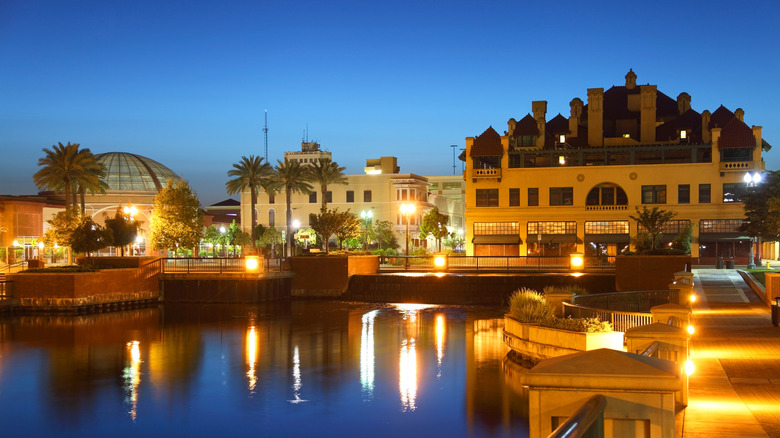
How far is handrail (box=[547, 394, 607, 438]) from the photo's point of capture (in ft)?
15.7

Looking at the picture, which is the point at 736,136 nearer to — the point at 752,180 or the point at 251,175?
the point at 752,180

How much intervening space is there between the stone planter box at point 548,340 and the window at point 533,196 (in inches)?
1969

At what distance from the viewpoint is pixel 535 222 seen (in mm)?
76375

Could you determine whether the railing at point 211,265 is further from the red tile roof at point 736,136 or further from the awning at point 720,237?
the red tile roof at point 736,136

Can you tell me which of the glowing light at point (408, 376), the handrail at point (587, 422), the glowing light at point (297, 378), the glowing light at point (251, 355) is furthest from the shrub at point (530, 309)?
the handrail at point (587, 422)

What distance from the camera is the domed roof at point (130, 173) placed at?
10319cm

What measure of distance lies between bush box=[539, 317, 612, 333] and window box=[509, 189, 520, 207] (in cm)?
5371

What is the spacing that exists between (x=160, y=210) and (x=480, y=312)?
113ft

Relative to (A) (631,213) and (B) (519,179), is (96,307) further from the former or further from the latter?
(A) (631,213)

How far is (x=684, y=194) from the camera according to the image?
73000mm

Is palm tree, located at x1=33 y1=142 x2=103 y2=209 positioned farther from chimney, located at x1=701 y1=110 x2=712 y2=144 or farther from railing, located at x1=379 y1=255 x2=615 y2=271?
chimney, located at x1=701 y1=110 x2=712 y2=144

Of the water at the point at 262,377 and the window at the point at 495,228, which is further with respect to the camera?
the window at the point at 495,228

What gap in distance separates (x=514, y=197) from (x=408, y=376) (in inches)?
2075

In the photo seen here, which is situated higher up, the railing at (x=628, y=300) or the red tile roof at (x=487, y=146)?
the red tile roof at (x=487, y=146)
